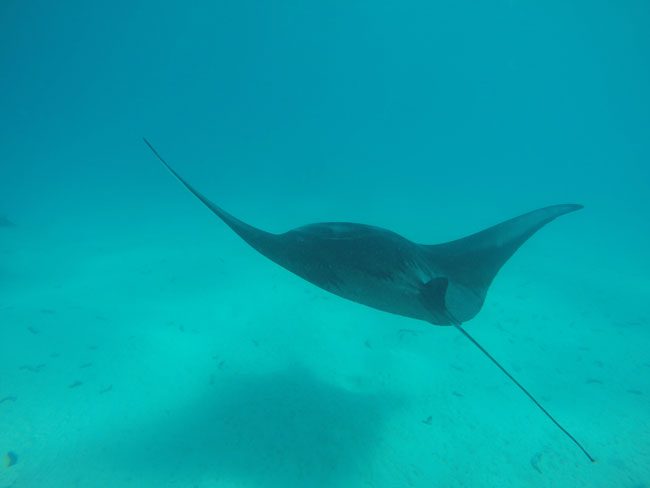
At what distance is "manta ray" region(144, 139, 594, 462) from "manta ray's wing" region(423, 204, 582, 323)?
2cm

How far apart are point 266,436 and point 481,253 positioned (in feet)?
14.0

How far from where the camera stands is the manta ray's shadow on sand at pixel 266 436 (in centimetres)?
491

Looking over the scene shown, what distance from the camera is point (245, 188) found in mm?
32094

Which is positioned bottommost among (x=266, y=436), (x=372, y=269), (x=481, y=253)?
(x=266, y=436)

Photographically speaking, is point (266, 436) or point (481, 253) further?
point (266, 436)

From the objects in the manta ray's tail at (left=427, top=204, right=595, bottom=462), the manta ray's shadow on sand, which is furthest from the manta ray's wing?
the manta ray's shadow on sand

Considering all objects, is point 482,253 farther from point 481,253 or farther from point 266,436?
point 266,436

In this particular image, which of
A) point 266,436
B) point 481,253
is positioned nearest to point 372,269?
point 481,253

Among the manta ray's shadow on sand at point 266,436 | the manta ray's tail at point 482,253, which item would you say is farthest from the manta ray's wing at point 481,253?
the manta ray's shadow on sand at point 266,436

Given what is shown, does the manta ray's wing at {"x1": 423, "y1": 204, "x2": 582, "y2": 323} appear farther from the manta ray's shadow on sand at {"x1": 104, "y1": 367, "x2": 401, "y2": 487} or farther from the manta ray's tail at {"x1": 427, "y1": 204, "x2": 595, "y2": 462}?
the manta ray's shadow on sand at {"x1": 104, "y1": 367, "x2": 401, "y2": 487}

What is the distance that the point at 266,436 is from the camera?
544 cm

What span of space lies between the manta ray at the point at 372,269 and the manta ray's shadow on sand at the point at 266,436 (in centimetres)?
291

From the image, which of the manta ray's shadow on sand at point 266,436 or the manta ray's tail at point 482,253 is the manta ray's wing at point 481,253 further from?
the manta ray's shadow on sand at point 266,436

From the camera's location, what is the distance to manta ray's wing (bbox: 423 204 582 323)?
434cm
